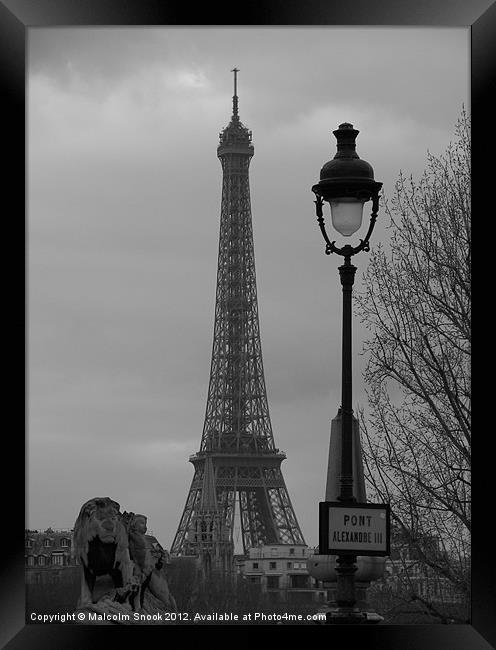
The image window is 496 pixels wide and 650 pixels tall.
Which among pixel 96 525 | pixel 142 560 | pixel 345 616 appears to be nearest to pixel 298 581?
pixel 142 560

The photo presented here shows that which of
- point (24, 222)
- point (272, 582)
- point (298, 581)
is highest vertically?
point (24, 222)

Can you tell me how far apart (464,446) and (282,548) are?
56.4 m

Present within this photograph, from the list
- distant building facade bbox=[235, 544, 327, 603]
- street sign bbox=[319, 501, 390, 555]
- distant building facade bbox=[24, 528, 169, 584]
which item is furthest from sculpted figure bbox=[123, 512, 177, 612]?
distant building facade bbox=[235, 544, 327, 603]

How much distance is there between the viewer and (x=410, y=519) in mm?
20281

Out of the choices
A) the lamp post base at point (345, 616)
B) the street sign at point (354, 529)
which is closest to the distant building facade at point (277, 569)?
the lamp post base at point (345, 616)

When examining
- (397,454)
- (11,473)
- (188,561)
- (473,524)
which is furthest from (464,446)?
(188,561)

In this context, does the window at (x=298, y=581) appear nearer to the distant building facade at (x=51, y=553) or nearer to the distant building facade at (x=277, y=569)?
the distant building facade at (x=277, y=569)

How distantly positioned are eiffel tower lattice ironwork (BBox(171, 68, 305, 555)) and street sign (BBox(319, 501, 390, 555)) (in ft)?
217

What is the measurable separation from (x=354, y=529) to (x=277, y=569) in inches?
2109

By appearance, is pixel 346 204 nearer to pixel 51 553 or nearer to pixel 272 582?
pixel 51 553

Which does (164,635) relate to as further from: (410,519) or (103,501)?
(410,519)

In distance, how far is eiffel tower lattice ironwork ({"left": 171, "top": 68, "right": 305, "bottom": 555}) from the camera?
79500 millimetres

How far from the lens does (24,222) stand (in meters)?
10.5

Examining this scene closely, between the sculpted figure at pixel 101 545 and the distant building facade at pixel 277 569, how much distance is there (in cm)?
2357
